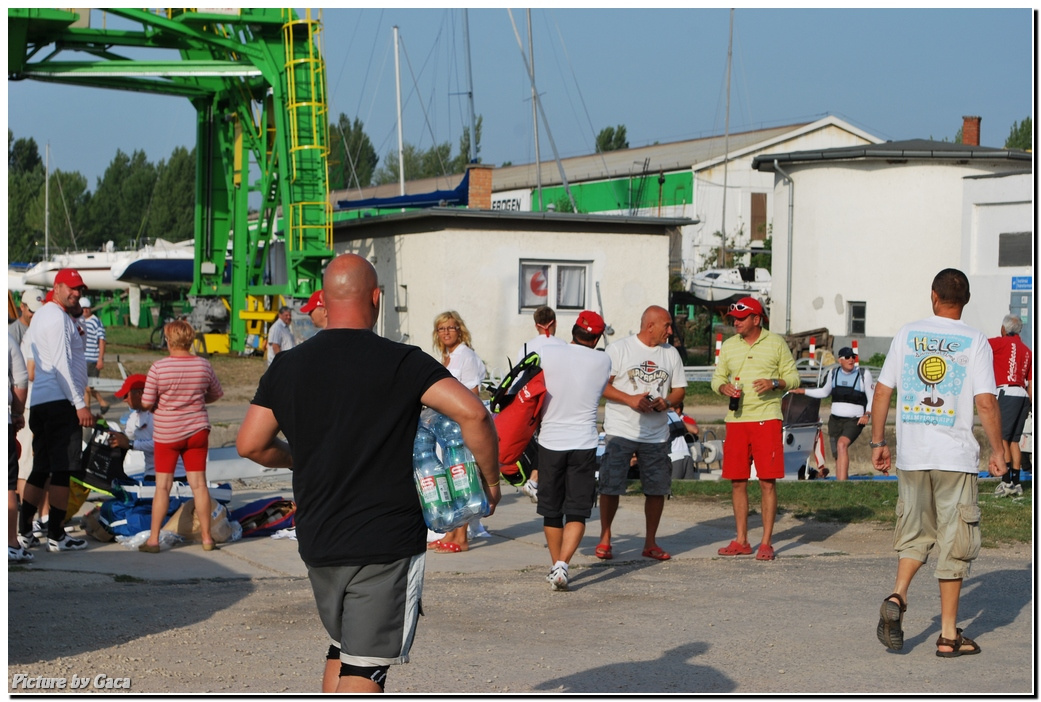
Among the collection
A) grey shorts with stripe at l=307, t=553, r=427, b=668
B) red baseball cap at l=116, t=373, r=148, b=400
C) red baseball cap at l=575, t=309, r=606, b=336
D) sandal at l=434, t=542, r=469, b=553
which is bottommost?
sandal at l=434, t=542, r=469, b=553

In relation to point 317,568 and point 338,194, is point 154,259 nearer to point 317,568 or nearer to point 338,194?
point 338,194

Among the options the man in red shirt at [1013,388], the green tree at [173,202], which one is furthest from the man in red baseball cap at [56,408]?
the green tree at [173,202]

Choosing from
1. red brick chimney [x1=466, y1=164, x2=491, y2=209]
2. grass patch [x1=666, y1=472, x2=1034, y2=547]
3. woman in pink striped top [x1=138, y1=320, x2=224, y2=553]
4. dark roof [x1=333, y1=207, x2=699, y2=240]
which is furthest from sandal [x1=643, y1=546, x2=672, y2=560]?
red brick chimney [x1=466, y1=164, x2=491, y2=209]

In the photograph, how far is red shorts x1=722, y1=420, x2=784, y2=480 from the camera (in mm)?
8992

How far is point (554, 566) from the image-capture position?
7.87 metres

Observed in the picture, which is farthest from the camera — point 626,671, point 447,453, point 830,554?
point 830,554

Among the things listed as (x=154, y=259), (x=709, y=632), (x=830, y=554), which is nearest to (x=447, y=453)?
(x=709, y=632)

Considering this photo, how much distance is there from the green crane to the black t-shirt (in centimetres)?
2276

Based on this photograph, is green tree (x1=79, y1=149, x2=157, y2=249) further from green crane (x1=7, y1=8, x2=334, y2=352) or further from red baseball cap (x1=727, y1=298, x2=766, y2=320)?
red baseball cap (x1=727, y1=298, x2=766, y2=320)

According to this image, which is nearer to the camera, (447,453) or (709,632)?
(447,453)

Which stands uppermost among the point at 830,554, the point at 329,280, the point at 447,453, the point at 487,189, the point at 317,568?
the point at 487,189

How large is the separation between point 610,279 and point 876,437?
2146 cm

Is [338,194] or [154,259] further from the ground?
[338,194]

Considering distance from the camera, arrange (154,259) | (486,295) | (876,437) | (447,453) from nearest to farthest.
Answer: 1. (447,453)
2. (876,437)
3. (486,295)
4. (154,259)
